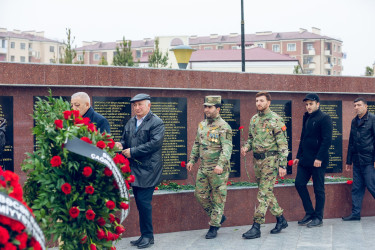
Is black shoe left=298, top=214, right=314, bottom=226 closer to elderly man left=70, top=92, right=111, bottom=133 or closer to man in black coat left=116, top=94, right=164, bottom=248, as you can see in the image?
man in black coat left=116, top=94, right=164, bottom=248

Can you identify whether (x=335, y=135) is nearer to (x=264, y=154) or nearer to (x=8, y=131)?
(x=264, y=154)

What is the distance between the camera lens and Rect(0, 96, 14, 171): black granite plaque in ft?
24.0

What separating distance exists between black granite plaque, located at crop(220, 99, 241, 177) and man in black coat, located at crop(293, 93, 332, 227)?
3.89ft

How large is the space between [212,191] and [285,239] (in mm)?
1212

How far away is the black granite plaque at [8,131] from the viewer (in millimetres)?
7324

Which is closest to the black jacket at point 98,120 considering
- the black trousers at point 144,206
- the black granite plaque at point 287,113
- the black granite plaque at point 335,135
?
the black trousers at point 144,206

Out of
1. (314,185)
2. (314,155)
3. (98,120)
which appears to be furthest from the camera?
(314,185)

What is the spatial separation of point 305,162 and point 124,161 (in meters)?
3.88

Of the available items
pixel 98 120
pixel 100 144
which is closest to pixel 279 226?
pixel 98 120

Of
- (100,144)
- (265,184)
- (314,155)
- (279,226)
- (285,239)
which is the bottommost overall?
(285,239)

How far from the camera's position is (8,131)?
7367mm

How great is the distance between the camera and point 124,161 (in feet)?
16.6

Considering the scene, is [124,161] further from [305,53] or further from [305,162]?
[305,53]

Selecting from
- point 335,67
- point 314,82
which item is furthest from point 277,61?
point 314,82
